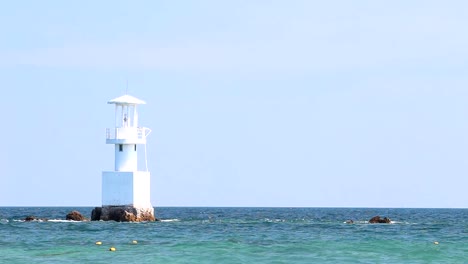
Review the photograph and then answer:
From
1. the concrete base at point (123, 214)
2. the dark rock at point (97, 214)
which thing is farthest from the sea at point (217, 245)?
the dark rock at point (97, 214)

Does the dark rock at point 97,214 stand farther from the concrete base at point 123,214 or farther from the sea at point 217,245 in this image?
the sea at point 217,245

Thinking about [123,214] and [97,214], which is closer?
[123,214]

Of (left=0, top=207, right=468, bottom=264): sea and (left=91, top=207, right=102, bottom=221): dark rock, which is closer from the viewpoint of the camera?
(left=0, top=207, right=468, bottom=264): sea

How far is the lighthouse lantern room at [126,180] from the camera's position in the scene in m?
60.4

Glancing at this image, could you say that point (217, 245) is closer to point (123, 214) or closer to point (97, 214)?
point (123, 214)

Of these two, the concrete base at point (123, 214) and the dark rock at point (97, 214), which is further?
the dark rock at point (97, 214)

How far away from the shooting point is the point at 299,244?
147 ft

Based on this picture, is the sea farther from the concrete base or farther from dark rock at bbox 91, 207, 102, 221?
dark rock at bbox 91, 207, 102, 221

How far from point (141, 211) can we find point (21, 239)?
48.9 ft

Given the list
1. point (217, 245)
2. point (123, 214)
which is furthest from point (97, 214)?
point (217, 245)

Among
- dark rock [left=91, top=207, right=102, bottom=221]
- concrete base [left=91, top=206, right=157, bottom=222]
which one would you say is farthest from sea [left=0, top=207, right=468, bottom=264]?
dark rock [left=91, top=207, right=102, bottom=221]

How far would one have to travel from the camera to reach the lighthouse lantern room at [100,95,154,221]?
60.4 m

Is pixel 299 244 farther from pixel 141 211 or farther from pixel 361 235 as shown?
pixel 141 211

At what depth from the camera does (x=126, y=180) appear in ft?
198
